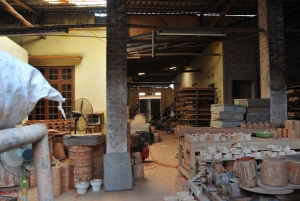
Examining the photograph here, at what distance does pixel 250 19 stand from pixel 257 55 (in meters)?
1.58

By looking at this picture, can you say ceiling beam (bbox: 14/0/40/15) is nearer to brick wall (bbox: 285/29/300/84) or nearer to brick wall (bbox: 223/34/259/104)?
brick wall (bbox: 223/34/259/104)

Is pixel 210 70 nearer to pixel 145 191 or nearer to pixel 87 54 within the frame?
pixel 87 54

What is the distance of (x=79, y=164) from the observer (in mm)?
5027

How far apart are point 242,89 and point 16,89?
10488mm

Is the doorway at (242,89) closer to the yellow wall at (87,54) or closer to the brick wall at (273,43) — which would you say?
the brick wall at (273,43)

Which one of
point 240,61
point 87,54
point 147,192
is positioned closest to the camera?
point 147,192

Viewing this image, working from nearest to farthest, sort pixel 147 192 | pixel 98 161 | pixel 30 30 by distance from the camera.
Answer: pixel 147 192 → pixel 98 161 → pixel 30 30

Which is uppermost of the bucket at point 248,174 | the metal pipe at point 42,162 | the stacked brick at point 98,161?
the metal pipe at point 42,162

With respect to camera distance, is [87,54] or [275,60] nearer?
[275,60]

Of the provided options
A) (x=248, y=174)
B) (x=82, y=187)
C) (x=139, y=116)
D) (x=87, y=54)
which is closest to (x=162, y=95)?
(x=139, y=116)

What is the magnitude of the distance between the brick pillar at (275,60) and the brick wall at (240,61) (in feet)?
12.2

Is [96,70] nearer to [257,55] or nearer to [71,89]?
[71,89]

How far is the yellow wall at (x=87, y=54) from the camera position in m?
8.45

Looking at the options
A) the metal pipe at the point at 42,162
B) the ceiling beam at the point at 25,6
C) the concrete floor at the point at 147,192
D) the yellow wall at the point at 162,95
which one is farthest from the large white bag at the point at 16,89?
the yellow wall at the point at 162,95
